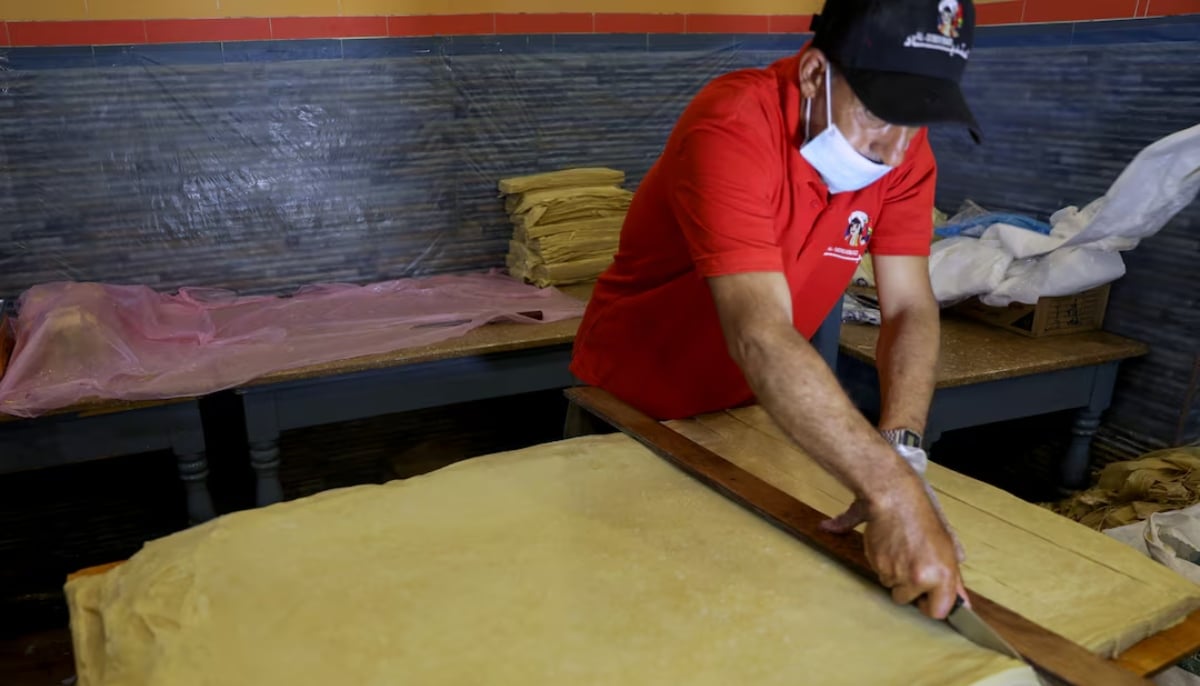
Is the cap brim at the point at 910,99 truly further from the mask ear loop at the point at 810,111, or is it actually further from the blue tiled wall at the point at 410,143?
the blue tiled wall at the point at 410,143

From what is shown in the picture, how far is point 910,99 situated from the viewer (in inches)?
42.9

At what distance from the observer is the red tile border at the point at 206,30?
7.98 feet

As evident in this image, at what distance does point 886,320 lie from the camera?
1498 mm

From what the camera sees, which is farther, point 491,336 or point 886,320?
point 491,336

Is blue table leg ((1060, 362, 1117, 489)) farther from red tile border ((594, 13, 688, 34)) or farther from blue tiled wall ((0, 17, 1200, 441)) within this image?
red tile border ((594, 13, 688, 34))

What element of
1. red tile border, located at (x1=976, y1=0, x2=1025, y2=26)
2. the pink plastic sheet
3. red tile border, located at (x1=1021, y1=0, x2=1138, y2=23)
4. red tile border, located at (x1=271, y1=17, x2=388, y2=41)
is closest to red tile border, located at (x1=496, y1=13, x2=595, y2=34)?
red tile border, located at (x1=271, y1=17, x2=388, y2=41)

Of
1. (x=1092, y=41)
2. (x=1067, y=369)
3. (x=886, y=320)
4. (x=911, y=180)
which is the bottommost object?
(x=1067, y=369)

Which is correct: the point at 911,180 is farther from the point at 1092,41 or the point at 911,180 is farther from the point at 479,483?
the point at 1092,41

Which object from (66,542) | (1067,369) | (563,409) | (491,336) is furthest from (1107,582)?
(66,542)

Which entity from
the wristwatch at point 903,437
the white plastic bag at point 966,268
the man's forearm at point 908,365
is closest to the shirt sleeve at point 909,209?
the man's forearm at point 908,365

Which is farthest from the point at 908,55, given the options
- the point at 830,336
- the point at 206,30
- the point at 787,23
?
the point at 787,23

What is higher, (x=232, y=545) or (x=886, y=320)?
(x=886, y=320)

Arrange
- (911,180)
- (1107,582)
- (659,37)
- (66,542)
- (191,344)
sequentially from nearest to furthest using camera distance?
(1107,582), (911,180), (191,344), (66,542), (659,37)

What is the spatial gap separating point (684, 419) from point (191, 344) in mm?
1441
